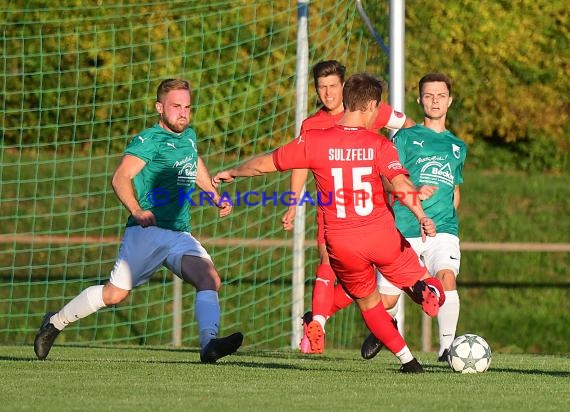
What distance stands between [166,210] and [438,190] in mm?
1786

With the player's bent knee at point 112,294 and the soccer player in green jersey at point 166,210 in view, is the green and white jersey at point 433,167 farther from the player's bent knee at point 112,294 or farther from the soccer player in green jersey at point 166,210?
the player's bent knee at point 112,294

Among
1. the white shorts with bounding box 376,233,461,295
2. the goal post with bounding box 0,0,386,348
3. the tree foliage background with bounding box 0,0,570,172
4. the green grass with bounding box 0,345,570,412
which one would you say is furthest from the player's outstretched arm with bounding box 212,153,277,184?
the tree foliage background with bounding box 0,0,570,172

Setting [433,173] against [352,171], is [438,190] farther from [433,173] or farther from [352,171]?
[352,171]

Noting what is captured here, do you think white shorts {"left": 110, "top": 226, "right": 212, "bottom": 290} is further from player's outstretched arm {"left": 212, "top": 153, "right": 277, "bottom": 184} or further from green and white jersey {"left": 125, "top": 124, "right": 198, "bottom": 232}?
player's outstretched arm {"left": 212, "top": 153, "right": 277, "bottom": 184}

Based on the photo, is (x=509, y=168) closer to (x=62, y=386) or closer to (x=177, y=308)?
(x=177, y=308)

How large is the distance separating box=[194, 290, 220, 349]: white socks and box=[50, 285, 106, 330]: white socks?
0.74m

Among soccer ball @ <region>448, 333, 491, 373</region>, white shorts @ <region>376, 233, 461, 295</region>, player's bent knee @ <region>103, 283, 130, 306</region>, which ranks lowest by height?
soccer ball @ <region>448, 333, 491, 373</region>

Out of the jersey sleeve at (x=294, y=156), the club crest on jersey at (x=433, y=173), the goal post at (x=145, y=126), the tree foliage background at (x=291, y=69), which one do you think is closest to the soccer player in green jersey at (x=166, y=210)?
the jersey sleeve at (x=294, y=156)

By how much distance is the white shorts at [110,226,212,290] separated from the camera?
7.98 metres

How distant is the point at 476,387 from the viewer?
254 inches

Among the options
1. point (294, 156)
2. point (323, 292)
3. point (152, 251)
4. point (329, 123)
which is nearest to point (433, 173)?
point (329, 123)

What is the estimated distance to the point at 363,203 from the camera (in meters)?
6.93

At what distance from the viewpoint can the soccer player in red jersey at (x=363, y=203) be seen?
693 cm

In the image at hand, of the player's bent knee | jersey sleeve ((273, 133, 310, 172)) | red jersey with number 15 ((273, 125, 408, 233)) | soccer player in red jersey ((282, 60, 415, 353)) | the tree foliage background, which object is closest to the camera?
red jersey with number 15 ((273, 125, 408, 233))
